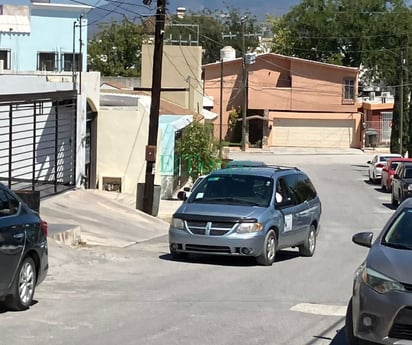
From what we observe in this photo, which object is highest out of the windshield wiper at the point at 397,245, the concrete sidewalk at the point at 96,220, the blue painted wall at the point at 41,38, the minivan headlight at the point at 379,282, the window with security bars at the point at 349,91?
the blue painted wall at the point at 41,38

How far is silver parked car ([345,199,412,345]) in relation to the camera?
757 centimetres

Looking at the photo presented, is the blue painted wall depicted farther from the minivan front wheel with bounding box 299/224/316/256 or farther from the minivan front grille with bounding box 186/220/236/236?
the minivan front grille with bounding box 186/220/236/236

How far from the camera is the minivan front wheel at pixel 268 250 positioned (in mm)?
15859

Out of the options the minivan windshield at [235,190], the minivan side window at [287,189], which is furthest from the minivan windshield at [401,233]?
the minivan side window at [287,189]

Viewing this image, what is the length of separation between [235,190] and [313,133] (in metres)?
61.4

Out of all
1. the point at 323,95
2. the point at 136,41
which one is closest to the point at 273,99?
the point at 323,95

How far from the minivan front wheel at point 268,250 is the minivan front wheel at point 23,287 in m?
5.87

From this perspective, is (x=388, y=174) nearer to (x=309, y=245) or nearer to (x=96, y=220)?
(x=96, y=220)

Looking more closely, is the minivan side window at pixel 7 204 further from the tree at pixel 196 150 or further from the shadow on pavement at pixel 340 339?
the tree at pixel 196 150

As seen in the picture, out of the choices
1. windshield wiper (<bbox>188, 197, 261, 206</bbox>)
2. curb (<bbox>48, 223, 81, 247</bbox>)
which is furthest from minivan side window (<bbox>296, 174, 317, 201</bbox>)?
curb (<bbox>48, 223, 81, 247</bbox>)

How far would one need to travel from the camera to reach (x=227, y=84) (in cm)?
8000

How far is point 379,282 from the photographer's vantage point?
7.82 meters

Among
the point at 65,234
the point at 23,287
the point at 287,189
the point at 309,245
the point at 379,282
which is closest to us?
the point at 379,282

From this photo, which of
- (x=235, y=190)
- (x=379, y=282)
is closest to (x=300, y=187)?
(x=235, y=190)
